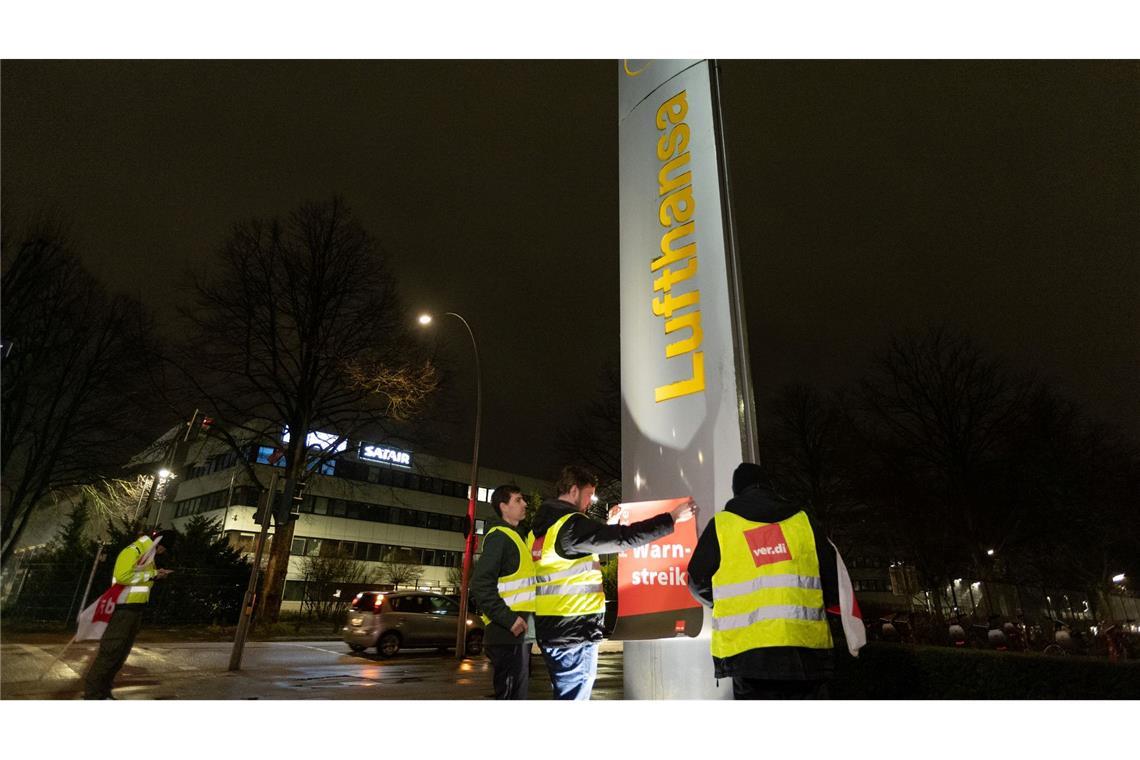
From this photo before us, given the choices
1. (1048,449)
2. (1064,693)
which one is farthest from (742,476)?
(1048,449)

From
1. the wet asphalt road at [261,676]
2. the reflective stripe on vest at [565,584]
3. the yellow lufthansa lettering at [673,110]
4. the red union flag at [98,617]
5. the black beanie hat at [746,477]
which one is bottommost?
the wet asphalt road at [261,676]

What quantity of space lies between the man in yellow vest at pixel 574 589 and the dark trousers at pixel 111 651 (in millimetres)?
5030

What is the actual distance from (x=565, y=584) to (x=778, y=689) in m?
1.56

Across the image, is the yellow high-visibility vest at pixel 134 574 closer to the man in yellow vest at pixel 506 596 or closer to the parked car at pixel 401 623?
the man in yellow vest at pixel 506 596

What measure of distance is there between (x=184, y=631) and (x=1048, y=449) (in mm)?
29579

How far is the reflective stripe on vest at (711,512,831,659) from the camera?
3412 millimetres

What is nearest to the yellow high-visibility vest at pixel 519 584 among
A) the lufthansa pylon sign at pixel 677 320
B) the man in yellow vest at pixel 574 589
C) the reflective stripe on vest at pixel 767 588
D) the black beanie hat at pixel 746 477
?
the man in yellow vest at pixel 574 589

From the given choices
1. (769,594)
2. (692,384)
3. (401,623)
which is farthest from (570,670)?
(401,623)

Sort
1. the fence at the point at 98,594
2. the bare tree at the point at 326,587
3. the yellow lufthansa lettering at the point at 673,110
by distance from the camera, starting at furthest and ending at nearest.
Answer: the bare tree at the point at 326,587
the fence at the point at 98,594
the yellow lufthansa lettering at the point at 673,110

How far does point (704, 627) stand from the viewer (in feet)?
17.6

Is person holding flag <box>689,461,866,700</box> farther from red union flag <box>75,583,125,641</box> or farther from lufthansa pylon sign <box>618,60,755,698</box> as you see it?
red union flag <box>75,583,125,641</box>

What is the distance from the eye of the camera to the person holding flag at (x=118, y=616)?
21.6 feet

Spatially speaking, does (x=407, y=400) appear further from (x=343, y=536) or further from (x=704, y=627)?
(x=343, y=536)

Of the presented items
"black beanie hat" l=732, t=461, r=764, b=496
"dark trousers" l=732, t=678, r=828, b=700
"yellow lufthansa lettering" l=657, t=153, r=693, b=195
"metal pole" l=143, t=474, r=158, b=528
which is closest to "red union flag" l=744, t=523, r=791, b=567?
"black beanie hat" l=732, t=461, r=764, b=496
